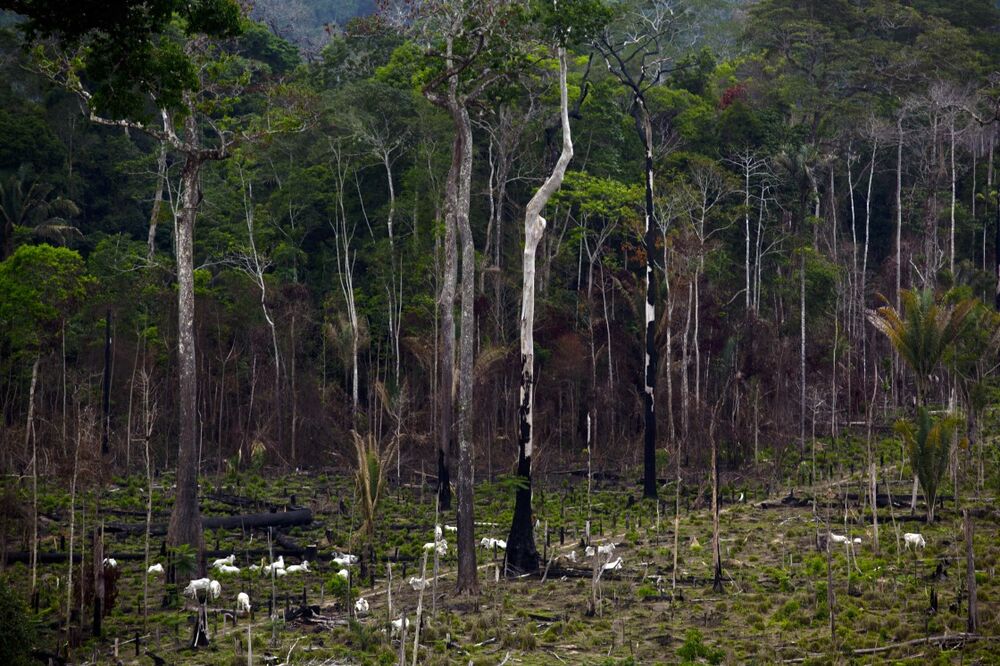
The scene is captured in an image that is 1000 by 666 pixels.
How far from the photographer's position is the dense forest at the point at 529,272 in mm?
23125

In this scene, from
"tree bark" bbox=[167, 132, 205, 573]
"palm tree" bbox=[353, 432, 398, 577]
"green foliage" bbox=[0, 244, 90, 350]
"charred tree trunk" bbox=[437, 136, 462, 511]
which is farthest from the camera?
"green foliage" bbox=[0, 244, 90, 350]

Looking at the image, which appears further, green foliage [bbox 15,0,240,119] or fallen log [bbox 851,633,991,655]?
fallen log [bbox 851,633,991,655]

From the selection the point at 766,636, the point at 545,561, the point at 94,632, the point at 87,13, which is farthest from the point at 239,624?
the point at 87,13

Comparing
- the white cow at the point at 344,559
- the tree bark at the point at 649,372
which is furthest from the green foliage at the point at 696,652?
the tree bark at the point at 649,372

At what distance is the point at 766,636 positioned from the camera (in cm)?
1316

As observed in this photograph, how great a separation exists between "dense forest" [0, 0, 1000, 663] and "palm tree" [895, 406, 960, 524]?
0.06m

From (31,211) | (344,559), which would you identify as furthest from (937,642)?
(31,211)

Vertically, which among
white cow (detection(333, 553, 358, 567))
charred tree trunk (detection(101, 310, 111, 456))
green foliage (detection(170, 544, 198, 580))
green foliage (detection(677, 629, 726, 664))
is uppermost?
charred tree trunk (detection(101, 310, 111, 456))

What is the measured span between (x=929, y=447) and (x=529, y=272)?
681 cm

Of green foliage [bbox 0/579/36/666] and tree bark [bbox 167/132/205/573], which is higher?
tree bark [bbox 167/132/205/573]

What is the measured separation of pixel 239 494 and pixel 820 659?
1685 centimetres

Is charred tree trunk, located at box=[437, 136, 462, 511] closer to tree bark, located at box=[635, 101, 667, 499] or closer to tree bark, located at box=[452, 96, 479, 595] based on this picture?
tree bark, located at box=[452, 96, 479, 595]

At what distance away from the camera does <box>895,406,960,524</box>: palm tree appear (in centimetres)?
1798

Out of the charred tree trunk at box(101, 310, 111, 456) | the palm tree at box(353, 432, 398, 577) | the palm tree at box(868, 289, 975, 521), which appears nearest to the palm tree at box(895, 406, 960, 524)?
the palm tree at box(868, 289, 975, 521)
